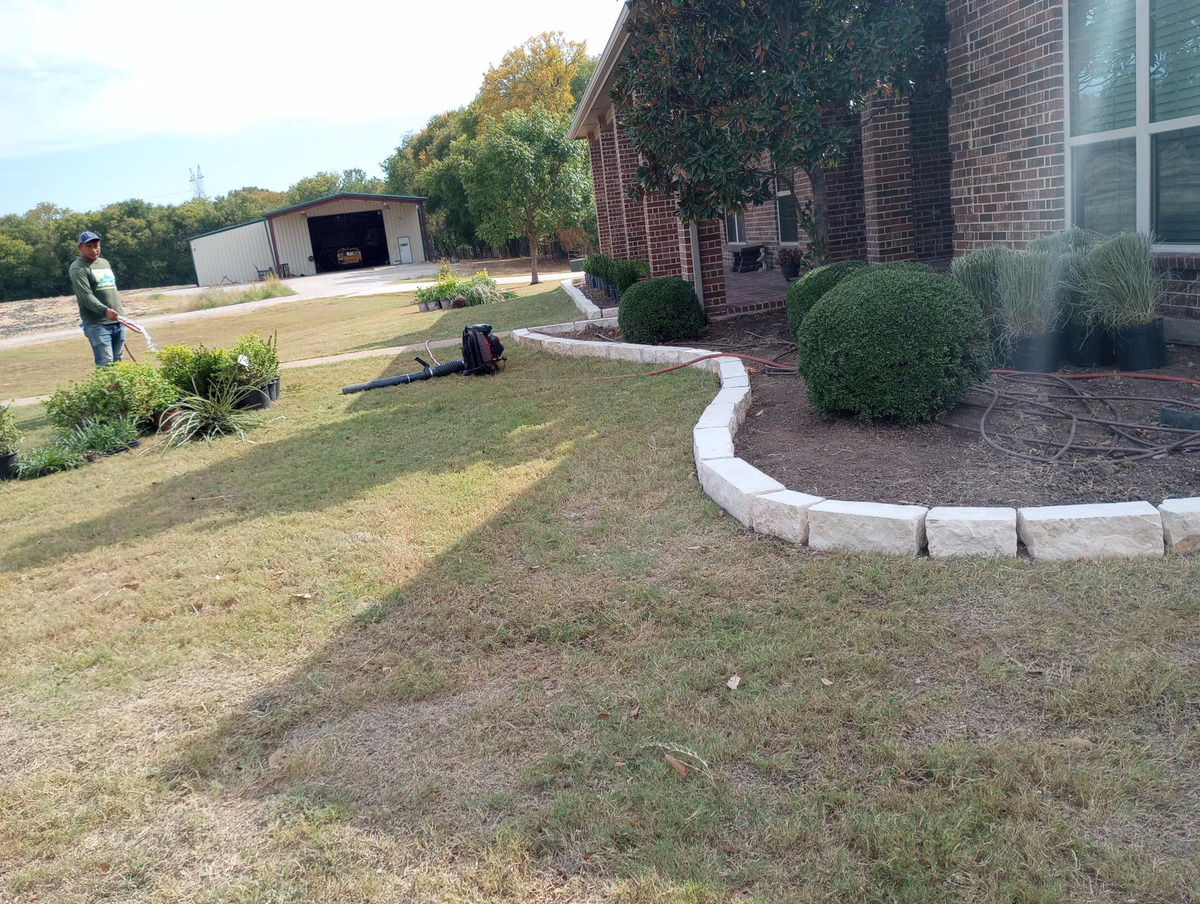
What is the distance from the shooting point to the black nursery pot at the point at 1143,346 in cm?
508

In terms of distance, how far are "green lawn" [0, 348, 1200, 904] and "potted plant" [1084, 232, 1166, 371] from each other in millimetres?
2422

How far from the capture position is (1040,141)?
6.46m

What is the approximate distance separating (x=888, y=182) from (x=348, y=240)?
46.8 metres

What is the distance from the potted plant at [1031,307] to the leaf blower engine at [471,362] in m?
5.19

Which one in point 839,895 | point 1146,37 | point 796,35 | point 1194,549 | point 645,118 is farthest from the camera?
point 645,118

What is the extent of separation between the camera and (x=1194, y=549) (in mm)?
3199

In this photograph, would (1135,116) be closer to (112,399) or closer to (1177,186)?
(1177,186)

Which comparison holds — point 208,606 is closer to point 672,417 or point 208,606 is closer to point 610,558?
point 610,558

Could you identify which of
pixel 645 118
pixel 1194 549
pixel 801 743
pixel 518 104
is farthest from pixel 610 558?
pixel 518 104

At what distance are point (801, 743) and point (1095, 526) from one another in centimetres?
158

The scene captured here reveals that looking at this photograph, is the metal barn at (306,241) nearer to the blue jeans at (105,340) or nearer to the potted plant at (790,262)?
the potted plant at (790,262)

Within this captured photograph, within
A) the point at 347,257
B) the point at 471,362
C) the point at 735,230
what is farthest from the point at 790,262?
the point at 347,257

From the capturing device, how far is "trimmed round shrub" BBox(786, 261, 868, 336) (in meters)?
6.93

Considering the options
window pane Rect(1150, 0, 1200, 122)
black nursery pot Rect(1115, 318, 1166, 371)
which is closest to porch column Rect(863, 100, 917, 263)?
window pane Rect(1150, 0, 1200, 122)
